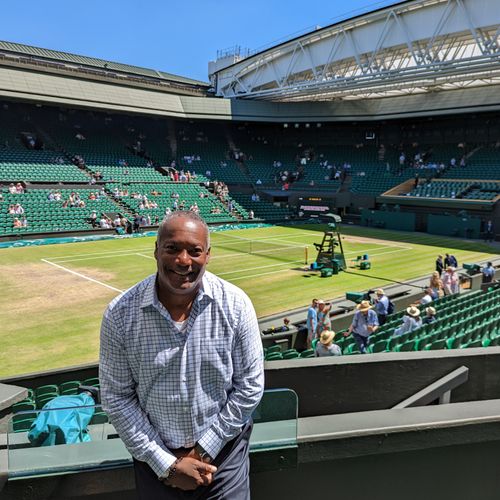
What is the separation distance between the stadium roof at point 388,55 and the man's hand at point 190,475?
31.7 m

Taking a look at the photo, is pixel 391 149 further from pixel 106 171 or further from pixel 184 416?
pixel 184 416

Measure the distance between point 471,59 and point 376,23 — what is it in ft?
28.2

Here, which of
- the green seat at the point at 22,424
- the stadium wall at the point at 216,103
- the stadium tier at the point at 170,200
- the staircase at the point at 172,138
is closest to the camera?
the green seat at the point at 22,424

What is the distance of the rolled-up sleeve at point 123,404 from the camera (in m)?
2.53

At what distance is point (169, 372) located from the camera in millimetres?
2547

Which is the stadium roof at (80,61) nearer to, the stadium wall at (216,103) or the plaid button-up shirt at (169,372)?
the stadium wall at (216,103)

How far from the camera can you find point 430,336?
30.4 feet

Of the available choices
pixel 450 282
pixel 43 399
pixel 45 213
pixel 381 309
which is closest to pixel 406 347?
pixel 381 309

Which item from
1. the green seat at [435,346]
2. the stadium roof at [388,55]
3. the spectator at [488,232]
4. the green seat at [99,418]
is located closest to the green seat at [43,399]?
the green seat at [99,418]

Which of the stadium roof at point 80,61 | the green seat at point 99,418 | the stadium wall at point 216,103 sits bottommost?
the green seat at point 99,418

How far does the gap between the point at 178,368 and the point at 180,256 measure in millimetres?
602

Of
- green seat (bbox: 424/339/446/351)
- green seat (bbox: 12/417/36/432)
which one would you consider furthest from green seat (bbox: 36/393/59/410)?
green seat (bbox: 424/339/446/351)

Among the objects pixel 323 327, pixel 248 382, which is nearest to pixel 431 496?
pixel 248 382

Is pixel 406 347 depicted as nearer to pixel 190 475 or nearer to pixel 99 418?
pixel 99 418
